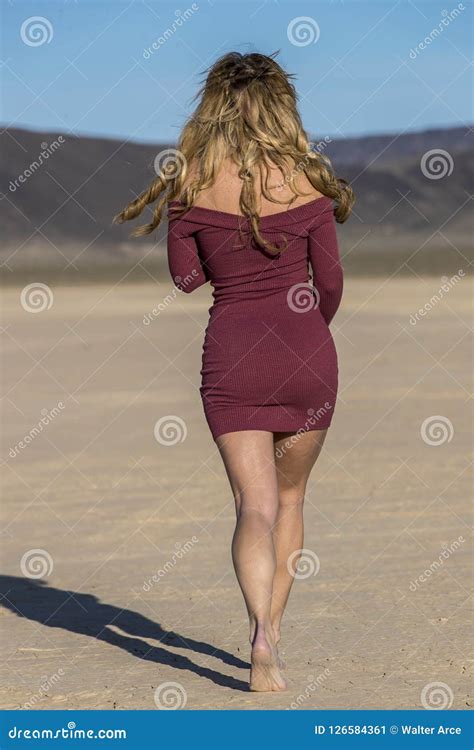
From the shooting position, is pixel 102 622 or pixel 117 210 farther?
pixel 117 210

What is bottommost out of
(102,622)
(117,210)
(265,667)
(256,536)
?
(117,210)

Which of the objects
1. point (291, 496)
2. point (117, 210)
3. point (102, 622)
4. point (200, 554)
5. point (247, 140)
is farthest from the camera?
point (117, 210)

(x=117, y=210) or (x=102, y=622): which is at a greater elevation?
(x=102, y=622)

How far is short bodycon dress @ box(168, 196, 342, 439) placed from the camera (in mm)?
4641

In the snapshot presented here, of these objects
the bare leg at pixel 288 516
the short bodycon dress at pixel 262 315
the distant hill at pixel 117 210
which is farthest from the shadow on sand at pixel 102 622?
the distant hill at pixel 117 210

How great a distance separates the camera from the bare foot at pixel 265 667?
15.3 feet

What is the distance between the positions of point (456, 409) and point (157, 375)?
440cm

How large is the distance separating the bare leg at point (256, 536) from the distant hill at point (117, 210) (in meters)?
43.7

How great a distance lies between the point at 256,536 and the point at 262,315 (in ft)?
2.31

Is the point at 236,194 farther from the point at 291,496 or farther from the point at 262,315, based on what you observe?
the point at 291,496

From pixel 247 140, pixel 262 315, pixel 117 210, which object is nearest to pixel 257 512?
pixel 262 315

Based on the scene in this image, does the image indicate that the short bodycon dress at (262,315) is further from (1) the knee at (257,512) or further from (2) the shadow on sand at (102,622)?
(2) the shadow on sand at (102,622)

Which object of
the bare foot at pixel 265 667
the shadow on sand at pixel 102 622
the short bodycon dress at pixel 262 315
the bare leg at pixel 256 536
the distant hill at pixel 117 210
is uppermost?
the short bodycon dress at pixel 262 315

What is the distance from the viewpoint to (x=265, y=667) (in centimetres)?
470
